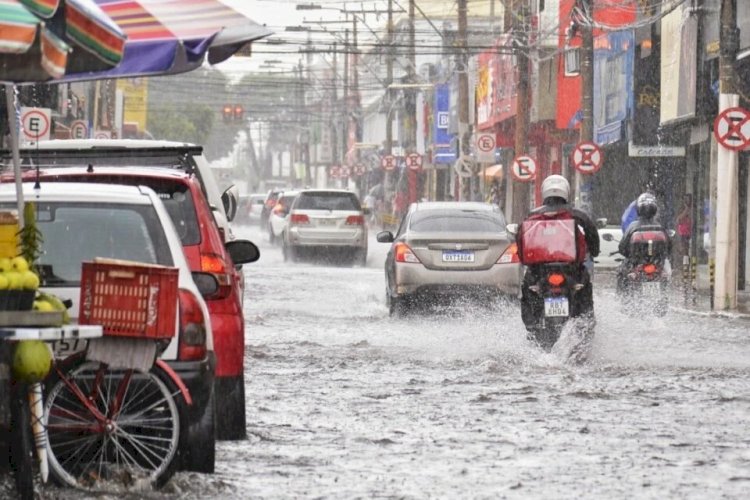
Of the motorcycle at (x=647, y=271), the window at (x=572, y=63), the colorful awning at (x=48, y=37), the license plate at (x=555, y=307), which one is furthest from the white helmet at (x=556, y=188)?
the window at (x=572, y=63)

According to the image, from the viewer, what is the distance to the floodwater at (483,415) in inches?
364

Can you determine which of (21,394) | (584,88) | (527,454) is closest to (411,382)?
(527,454)

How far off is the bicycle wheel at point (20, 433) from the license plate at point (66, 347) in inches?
17.9

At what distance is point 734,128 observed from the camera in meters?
25.2

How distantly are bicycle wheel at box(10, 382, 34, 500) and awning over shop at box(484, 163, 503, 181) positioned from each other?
192 ft

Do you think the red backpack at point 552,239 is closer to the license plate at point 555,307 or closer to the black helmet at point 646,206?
the license plate at point 555,307

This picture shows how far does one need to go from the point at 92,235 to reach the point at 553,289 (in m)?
7.34

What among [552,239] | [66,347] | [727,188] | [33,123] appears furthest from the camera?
[33,123]

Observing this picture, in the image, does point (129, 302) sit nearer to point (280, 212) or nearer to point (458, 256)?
point (458, 256)

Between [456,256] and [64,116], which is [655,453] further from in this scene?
[64,116]

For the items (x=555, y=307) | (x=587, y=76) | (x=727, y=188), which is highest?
(x=587, y=76)

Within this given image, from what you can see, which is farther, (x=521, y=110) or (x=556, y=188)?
(x=521, y=110)

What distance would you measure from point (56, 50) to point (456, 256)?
14.5 metres

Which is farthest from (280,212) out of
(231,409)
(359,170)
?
(359,170)
